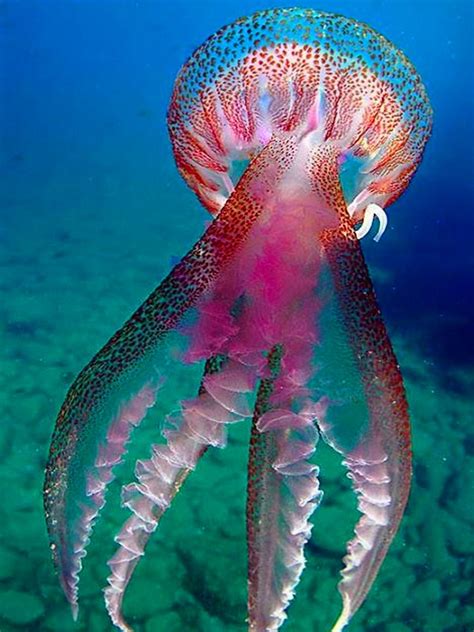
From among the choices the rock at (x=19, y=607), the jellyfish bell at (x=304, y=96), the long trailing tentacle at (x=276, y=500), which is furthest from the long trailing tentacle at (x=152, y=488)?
the rock at (x=19, y=607)

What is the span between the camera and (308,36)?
6.64ft

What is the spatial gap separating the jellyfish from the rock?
1728 mm

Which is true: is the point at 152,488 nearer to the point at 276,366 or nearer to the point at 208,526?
the point at 276,366

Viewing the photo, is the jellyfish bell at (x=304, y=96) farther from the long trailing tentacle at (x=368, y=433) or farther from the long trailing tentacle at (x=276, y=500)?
the long trailing tentacle at (x=276, y=500)

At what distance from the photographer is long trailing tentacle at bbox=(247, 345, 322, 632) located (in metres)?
1.75

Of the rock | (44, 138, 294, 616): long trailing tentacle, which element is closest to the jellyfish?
(44, 138, 294, 616): long trailing tentacle

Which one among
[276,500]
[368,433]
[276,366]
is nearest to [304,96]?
[276,366]

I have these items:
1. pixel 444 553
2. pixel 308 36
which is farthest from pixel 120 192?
pixel 308 36

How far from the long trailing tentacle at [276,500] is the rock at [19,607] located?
1.97m

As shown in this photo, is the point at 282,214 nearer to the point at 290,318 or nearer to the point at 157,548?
the point at 290,318

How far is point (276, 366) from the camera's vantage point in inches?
71.9

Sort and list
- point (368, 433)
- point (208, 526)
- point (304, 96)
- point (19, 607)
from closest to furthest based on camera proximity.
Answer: point (368, 433), point (304, 96), point (19, 607), point (208, 526)

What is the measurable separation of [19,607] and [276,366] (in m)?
2.46

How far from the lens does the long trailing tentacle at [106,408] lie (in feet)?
5.65
